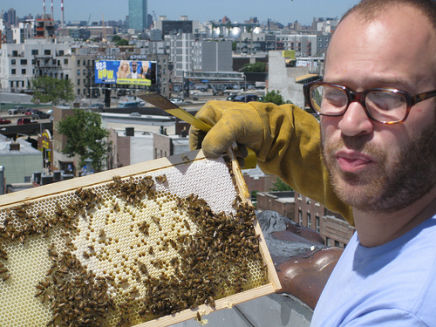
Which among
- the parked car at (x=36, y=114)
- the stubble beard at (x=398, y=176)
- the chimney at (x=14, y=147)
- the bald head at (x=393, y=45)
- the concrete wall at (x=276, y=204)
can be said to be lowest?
the concrete wall at (x=276, y=204)

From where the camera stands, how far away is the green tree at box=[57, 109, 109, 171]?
66.2 m

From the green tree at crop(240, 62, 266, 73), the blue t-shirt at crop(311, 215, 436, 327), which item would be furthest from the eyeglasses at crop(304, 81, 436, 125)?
the green tree at crop(240, 62, 266, 73)

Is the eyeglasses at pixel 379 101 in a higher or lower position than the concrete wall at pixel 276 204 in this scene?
higher

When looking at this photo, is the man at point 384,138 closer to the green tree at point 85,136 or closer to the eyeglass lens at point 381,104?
the eyeglass lens at point 381,104

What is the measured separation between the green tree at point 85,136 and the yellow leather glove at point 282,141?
2450 inches

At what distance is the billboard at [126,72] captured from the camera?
10162 centimetres

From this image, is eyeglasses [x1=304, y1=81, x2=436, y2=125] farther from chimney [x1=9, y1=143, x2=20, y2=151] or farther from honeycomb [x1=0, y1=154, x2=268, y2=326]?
chimney [x1=9, y1=143, x2=20, y2=151]

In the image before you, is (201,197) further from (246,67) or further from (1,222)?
(246,67)

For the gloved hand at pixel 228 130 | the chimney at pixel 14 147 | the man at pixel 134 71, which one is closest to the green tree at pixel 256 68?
the man at pixel 134 71

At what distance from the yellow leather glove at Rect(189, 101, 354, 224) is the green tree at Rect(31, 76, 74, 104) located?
114 meters

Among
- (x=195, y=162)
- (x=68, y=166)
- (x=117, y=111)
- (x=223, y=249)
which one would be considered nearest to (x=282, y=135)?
(x=195, y=162)

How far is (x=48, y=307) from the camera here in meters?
3.68

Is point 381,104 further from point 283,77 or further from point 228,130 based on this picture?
point 283,77

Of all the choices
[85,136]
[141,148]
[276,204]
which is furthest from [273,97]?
[276,204]
